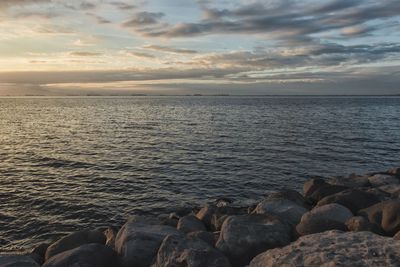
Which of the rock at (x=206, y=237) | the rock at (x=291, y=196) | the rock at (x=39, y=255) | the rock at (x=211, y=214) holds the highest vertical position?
the rock at (x=206, y=237)

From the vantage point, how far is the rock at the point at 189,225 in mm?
12781

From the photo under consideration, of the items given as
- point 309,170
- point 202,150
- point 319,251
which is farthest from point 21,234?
point 202,150

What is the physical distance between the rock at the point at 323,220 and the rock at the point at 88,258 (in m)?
5.09

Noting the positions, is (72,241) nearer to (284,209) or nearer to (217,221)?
(217,221)

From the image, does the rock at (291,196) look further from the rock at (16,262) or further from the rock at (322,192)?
the rock at (16,262)

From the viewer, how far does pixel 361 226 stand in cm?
1060

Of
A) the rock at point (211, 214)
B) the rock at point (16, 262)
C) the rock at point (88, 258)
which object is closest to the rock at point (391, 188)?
the rock at point (211, 214)

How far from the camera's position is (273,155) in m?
34.8

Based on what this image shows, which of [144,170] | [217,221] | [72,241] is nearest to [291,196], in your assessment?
[217,221]

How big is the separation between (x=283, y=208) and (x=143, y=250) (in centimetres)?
549

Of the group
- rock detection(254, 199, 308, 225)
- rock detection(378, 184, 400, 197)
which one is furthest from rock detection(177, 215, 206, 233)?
rock detection(378, 184, 400, 197)

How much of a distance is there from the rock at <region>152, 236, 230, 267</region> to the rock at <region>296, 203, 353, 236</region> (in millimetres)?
3184

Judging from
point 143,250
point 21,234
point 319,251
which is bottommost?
point 21,234

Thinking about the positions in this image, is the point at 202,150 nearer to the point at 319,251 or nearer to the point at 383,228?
the point at 383,228
